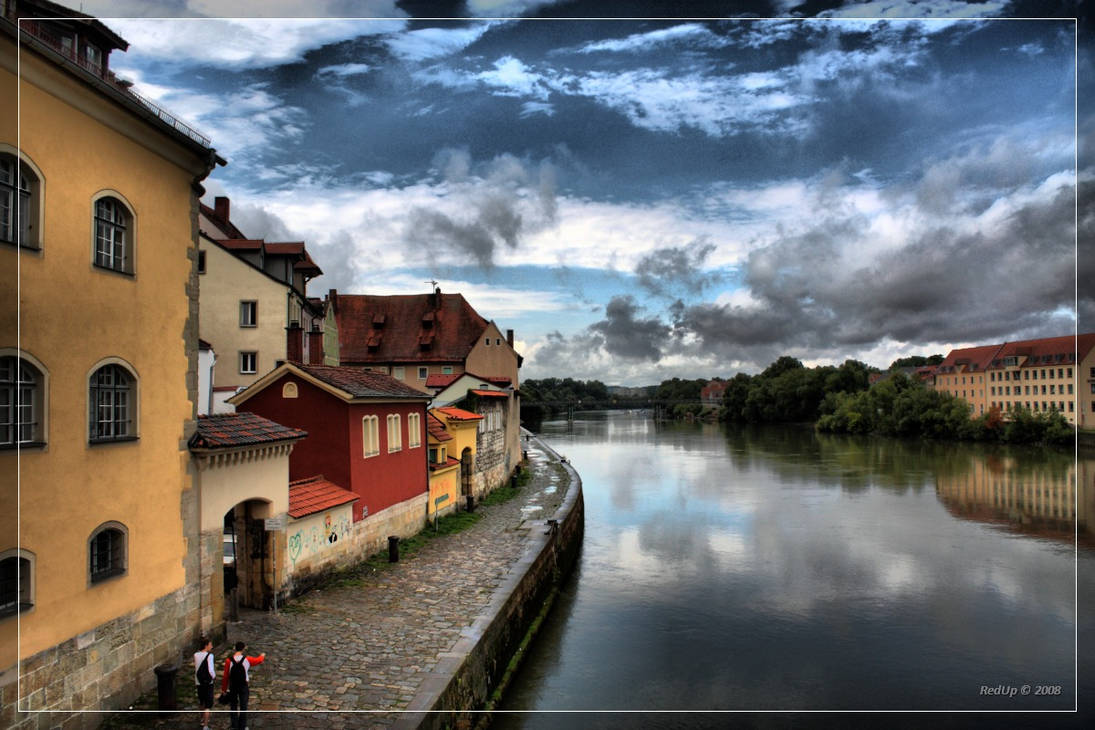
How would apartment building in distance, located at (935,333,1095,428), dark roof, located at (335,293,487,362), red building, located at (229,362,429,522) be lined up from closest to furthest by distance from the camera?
red building, located at (229,362,429,522), dark roof, located at (335,293,487,362), apartment building in distance, located at (935,333,1095,428)

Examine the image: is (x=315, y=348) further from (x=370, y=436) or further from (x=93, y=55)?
(x=93, y=55)

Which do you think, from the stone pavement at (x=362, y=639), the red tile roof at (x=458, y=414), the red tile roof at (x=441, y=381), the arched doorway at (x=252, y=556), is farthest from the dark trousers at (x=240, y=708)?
the red tile roof at (x=441, y=381)

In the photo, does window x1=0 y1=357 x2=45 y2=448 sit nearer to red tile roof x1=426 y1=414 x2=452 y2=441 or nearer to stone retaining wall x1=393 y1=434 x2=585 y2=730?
stone retaining wall x1=393 y1=434 x2=585 y2=730

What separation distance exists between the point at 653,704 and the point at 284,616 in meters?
6.12

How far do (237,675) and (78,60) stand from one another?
6.55 m

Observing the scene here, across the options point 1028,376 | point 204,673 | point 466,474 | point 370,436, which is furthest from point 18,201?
point 1028,376

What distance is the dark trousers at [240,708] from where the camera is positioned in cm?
732

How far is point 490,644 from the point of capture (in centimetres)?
1088

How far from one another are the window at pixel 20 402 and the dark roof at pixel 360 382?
758 cm

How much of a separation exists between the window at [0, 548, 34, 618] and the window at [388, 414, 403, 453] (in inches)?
395

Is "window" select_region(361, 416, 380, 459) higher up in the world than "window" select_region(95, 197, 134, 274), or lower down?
lower down

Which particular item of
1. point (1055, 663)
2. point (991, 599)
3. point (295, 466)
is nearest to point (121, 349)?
point (295, 466)

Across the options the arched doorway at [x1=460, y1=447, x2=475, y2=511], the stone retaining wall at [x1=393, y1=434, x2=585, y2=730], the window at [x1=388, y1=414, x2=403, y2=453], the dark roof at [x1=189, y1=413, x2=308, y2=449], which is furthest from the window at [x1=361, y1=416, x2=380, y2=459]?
the arched doorway at [x1=460, y1=447, x2=475, y2=511]

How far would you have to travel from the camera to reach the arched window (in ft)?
20.8
